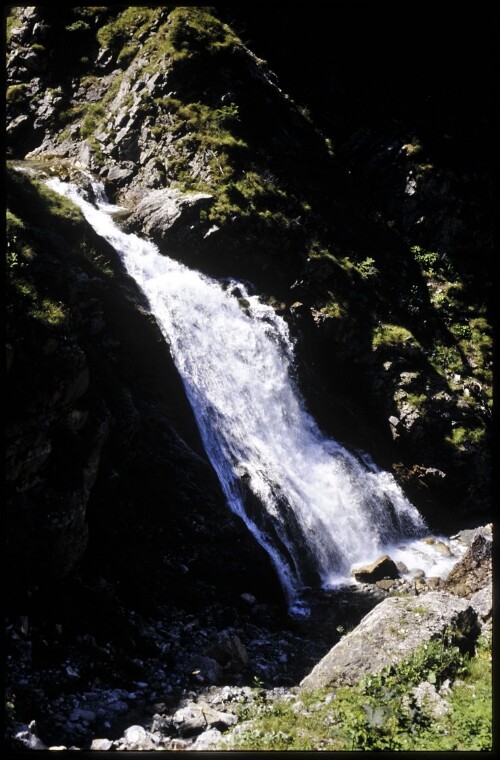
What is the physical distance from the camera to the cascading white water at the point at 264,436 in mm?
14914

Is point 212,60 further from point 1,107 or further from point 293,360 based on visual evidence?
point 1,107

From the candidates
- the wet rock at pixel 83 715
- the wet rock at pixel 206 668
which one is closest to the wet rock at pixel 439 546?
the wet rock at pixel 206 668

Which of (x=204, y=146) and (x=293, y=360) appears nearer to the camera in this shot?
(x=293, y=360)

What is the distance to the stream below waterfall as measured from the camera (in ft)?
48.8

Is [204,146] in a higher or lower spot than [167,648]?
higher

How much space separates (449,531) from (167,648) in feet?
40.7

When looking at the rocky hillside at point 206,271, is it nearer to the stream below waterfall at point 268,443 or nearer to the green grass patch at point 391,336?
the green grass patch at point 391,336

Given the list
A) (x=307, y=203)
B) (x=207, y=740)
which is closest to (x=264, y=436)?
(x=207, y=740)

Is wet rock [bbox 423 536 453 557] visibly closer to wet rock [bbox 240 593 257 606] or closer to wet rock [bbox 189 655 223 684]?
wet rock [bbox 240 593 257 606]

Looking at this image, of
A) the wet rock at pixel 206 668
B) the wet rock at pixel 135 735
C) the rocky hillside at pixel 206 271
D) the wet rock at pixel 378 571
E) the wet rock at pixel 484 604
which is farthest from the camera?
the wet rock at pixel 378 571

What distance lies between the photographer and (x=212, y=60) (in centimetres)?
2459

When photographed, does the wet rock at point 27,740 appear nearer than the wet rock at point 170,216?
Yes

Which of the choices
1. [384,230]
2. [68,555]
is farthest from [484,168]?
[68,555]

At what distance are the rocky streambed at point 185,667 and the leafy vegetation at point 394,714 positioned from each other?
1.00 ft
